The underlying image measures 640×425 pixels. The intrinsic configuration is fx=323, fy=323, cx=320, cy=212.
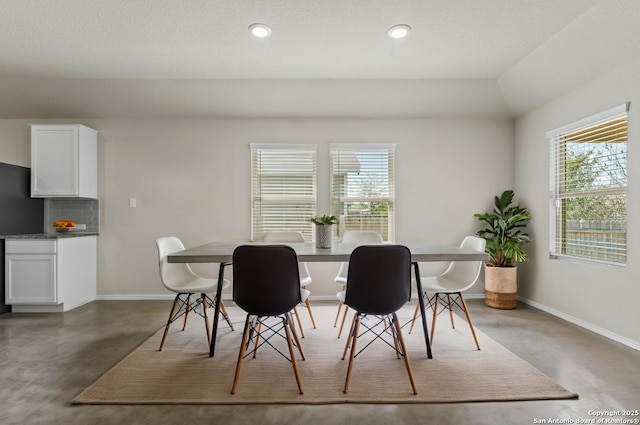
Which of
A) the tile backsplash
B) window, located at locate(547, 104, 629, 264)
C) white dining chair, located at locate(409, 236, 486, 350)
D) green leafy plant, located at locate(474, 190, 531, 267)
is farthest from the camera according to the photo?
the tile backsplash

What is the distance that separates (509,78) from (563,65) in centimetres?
58

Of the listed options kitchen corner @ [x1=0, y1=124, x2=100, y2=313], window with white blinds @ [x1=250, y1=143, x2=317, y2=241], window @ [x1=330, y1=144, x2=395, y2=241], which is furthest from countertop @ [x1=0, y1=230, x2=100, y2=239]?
window @ [x1=330, y1=144, x2=395, y2=241]

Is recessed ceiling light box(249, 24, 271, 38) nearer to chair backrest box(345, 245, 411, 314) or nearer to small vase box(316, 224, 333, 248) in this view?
small vase box(316, 224, 333, 248)

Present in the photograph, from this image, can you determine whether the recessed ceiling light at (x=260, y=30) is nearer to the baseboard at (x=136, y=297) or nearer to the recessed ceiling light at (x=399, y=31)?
the recessed ceiling light at (x=399, y=31)

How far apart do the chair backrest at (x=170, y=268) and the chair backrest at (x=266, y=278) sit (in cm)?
104

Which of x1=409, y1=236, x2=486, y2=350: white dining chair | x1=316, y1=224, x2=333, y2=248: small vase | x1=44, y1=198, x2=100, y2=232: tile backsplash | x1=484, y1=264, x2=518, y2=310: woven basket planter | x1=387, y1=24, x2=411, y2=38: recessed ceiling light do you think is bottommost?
x1=484, y1=264, x2=518, y2=310: woven basket planter

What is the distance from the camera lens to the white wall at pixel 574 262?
2723 mm

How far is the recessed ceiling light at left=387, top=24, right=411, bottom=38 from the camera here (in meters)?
2.71

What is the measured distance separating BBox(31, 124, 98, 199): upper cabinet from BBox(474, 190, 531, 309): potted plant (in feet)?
16.4

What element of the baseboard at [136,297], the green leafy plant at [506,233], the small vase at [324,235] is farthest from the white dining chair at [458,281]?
the baseboard at [136,297]

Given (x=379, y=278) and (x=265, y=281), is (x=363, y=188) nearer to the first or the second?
(x=379, y=278)

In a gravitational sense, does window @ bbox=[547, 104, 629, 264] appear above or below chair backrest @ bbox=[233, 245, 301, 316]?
above

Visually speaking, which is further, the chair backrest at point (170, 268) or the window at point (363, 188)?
the window at point (363, 188)

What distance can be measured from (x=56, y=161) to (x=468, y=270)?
4758 mm
